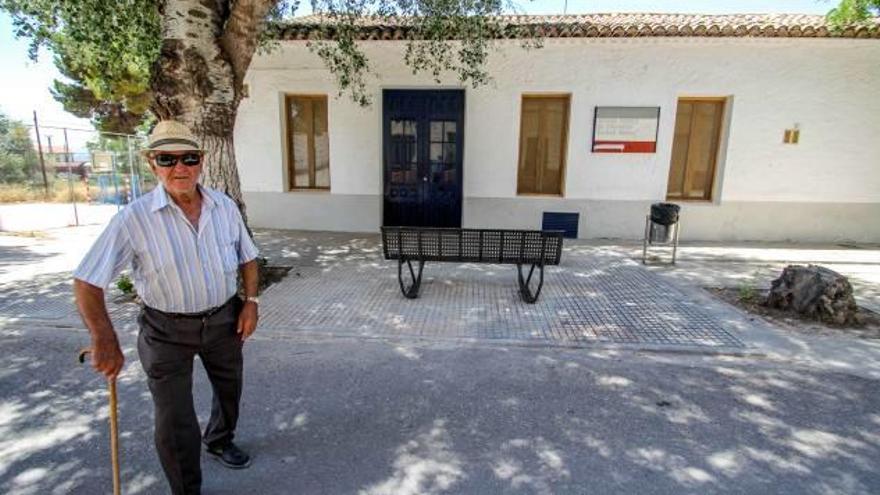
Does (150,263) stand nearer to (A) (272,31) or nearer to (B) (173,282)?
(B) (173,282)

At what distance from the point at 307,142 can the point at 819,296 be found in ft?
26.5

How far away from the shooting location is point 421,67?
8.20 meters

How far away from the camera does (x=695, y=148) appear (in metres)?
8.59

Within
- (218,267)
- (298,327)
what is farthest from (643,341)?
(218,267)

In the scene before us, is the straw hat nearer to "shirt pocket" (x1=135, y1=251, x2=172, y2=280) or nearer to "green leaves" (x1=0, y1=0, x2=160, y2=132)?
"shirt pocket" (x1=135, y1=251, x2=172, y2=280)

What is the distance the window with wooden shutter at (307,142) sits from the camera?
8969 mm

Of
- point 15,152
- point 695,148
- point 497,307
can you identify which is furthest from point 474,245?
point 15,152

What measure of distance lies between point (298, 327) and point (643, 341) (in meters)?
3.17

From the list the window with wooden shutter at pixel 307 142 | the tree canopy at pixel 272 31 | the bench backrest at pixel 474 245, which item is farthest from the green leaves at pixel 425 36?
the bench backrest at pixel 474 245

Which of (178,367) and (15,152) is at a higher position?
(15,152)

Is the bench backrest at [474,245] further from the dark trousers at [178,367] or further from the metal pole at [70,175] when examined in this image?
the metal pole at [70,175]

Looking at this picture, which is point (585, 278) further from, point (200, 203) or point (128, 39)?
point (128, 39)

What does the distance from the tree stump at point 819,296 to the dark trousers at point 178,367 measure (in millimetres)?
5284

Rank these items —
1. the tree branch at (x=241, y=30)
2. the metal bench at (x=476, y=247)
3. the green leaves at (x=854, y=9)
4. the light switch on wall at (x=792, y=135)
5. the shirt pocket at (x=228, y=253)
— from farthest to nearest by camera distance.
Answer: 1. the light switch on wall at (x=792, y=135)
2. the green leaves at (x=854, y=9)
3. the metal bench at (x=476, y=247)
4. the tree branch at (x=241, y=30)
5. the shirt pocket at (x=228, y=253)
